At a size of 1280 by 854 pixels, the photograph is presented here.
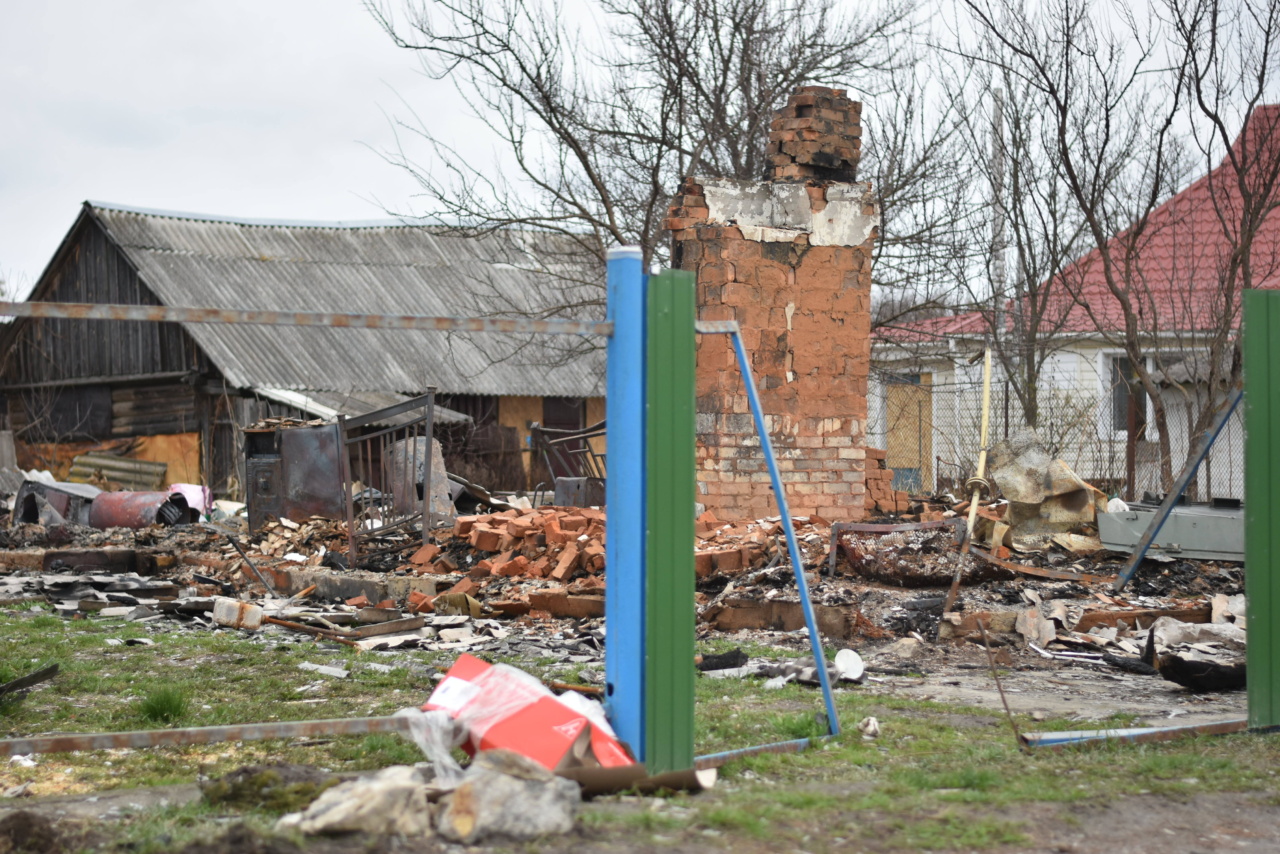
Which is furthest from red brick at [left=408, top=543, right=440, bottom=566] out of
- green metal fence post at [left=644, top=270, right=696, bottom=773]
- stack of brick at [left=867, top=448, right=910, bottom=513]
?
green metal fence post at [left=644, top=270, right=696, bottom=773]

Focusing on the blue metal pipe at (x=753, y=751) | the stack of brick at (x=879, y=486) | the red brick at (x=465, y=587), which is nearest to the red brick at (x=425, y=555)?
the red brick at (x=465, y=587)

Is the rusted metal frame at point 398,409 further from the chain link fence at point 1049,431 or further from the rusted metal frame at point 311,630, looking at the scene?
the chain link fence at point 1049,431

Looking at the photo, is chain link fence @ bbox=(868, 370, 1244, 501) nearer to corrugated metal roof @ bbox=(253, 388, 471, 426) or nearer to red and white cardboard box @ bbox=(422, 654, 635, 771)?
corrugated metal roof @ bbox=(253, 388, 471, 426)

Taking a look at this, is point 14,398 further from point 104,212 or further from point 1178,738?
point 1178,738

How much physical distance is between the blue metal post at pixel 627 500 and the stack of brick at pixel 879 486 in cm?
814

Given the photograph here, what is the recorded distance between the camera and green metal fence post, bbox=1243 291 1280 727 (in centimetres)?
470

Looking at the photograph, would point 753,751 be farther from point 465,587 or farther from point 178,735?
point 465,587

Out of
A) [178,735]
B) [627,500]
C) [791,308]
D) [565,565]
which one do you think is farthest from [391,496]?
[627,500]

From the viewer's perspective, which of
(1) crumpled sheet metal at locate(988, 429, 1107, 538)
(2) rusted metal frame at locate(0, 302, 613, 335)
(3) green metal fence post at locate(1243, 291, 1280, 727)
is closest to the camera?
(2) rusted metal frame at locate(0, 302, 613, 335)

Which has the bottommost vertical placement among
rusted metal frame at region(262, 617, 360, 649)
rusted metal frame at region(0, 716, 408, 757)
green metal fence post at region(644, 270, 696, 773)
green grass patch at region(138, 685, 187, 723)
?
rusted metal frame at region(262, 617, 360, 649)

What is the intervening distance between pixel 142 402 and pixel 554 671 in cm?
2191

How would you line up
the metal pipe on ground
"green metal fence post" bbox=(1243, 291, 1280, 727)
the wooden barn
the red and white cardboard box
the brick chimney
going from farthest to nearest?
the wooden barn → the metal pipe on ground → the brick chimney → "green metal fence post" bbox=(1243, 291, 1280, 727) → the red and white cardboard box

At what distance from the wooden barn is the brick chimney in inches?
478

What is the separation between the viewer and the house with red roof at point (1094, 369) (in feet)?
47.5
